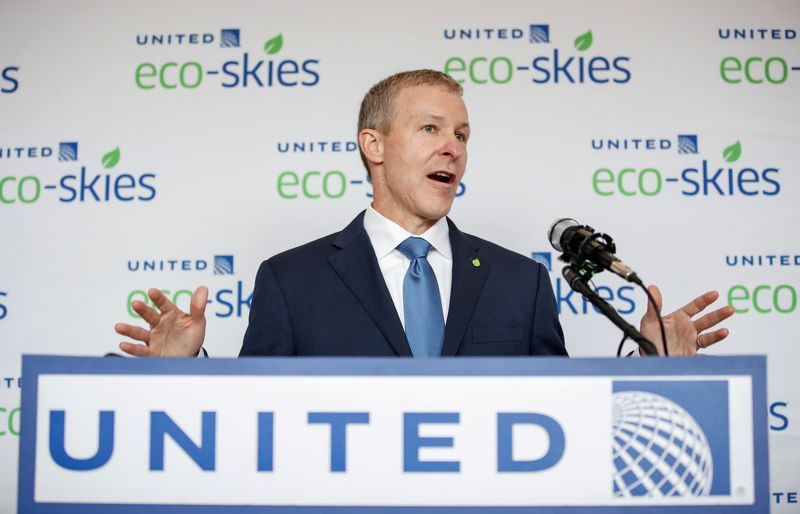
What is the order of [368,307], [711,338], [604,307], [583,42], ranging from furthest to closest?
[583,42], [368,307], [711,338], [604,307]

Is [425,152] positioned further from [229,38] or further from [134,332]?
[229,38]

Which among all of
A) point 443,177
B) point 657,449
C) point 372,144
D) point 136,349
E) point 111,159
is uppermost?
point 111,159

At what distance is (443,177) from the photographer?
2.42 meters

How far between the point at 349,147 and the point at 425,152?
3.39 feet

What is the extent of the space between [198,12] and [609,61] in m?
1.80

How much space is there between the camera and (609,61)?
3.40 m

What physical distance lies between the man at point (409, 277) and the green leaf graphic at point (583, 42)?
3.89 ft

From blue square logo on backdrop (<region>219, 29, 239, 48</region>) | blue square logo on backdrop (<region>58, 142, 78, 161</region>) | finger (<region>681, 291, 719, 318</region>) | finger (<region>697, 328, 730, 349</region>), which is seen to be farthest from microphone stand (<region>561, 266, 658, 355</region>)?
blue square logo on backdrop (<region>58, 142, 78, 161</region>)

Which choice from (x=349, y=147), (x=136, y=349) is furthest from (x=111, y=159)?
(x=136, y=349)

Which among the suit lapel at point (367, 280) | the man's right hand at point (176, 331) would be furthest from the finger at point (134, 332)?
the suit lapel at point (367, 280)

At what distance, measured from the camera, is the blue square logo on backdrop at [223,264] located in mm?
3322

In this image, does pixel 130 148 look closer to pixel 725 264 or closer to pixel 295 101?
pixel 295 101

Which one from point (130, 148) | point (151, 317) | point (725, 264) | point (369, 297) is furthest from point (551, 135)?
point (151, 317)

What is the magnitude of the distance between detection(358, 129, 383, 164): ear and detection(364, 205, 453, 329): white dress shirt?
20cm
